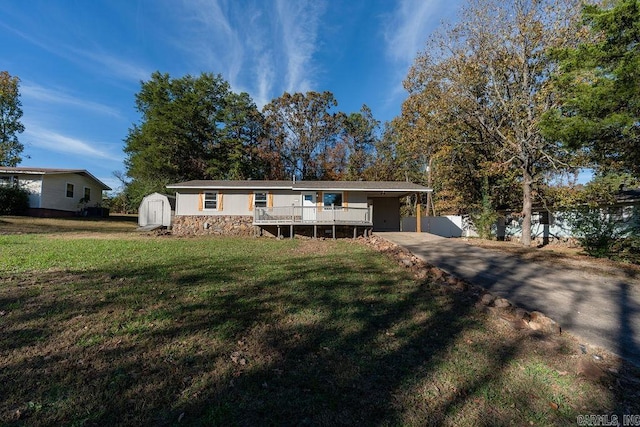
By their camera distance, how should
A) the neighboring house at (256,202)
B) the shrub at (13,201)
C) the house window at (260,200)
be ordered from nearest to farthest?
the neighboring house at (256,202)
the house window at (260,200)
the shrub at (13,201)

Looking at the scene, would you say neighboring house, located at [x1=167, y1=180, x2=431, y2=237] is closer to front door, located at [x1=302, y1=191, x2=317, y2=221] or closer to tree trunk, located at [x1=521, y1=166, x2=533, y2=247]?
front door, located at [x1=302, y1=191, x2=317, y2=221]

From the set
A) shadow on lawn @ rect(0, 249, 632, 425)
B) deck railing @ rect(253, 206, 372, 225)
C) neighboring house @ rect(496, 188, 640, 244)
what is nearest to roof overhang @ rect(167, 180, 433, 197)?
deck railing @ rect(253, 206, 372, 225)

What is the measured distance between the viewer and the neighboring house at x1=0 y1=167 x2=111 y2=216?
67.5 ft

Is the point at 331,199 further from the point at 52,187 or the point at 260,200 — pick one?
the point at 52,187

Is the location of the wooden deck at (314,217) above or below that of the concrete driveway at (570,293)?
above

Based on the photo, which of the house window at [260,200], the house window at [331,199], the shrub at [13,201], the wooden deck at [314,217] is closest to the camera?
the wooden deck at [314,217]

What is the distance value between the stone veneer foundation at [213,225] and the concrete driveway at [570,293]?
1049cm

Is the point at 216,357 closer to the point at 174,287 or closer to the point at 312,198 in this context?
the point at 174,287

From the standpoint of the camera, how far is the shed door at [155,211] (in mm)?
19905

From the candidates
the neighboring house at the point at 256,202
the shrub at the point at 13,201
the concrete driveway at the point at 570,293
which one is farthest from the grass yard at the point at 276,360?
the shrub at the point at 13,201

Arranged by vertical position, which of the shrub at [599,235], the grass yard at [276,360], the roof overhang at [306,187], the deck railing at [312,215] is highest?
the roof overhang at [306,187]

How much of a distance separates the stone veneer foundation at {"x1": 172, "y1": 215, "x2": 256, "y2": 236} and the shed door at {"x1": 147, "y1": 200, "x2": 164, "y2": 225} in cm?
390

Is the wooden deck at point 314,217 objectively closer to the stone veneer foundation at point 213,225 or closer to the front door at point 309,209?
the front door at point 309,209

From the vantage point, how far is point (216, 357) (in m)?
3.10
